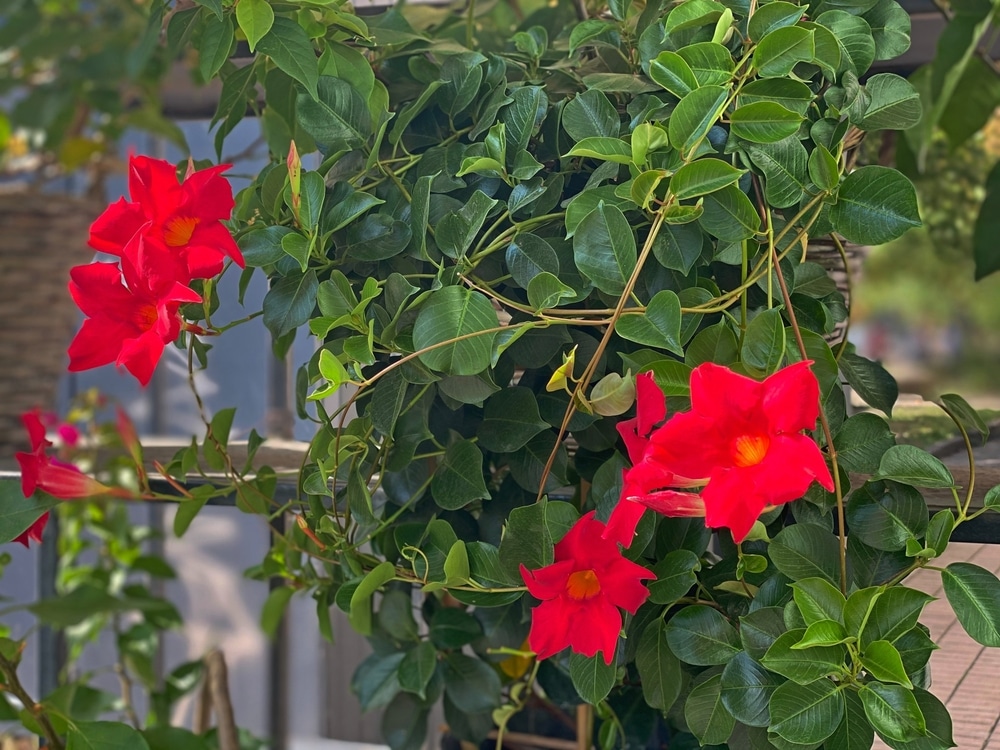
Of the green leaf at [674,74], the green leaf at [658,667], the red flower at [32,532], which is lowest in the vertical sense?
the red flower at [32,532]

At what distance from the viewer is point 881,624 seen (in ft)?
1.19

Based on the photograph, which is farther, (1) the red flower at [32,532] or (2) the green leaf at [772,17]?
(1) the red flower at [32,532]

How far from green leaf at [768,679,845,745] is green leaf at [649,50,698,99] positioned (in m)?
0.24

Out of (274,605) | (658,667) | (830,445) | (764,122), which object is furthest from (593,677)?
(274,605)

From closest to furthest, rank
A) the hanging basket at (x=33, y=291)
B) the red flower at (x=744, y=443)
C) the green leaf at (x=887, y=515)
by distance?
the red flower at (x=744, y=443) < the green leaf at (x=887, y=515) < the hanging basket at (x=33, y=291)

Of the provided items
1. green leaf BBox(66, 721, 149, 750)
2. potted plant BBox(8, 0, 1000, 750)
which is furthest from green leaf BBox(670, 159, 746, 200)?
green leaf BBox(66, 721, 149, 750)

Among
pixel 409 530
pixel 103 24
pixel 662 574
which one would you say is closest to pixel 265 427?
pixel 103 24

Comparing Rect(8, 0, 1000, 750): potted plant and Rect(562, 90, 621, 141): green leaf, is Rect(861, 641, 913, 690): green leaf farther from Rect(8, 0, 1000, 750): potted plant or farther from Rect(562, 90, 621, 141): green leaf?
Rect(562, 90, 621, 141): green leaf

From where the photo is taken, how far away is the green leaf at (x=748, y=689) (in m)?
0.38

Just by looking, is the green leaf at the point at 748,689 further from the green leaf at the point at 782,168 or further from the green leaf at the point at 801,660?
A: the green leaf at the point at 782,168

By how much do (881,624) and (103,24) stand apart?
4.43 feet

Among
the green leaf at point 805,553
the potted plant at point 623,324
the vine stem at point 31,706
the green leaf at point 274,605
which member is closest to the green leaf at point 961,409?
the potted plant at point 623,324

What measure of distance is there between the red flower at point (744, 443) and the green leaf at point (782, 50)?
0.14m

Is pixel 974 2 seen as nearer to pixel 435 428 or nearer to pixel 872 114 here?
pixel 872 114
